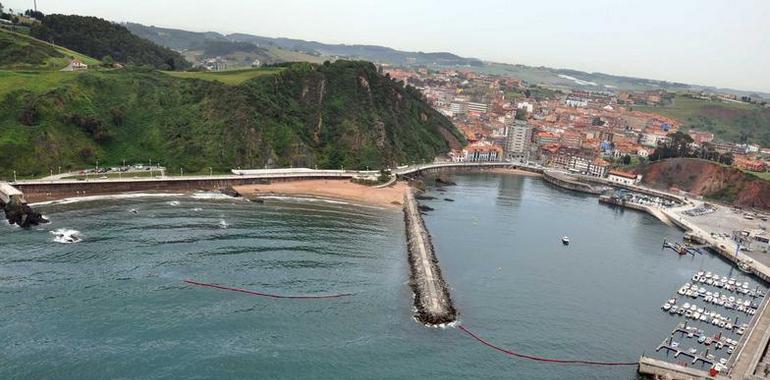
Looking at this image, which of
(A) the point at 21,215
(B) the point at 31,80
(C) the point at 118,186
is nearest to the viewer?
(A) the point at 21,215

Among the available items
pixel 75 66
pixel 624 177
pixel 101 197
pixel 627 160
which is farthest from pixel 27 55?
pixel 627 160

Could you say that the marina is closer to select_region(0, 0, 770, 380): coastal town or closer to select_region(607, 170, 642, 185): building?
select_region(0, 0, 770, 380): coastal town

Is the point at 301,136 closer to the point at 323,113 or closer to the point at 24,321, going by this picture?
the point at 323,113

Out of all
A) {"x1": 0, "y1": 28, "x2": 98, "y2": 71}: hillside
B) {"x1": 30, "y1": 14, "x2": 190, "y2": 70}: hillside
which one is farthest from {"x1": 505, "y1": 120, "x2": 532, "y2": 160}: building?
{"x1": 0, "y1": 28, "x2": 98, "y2": 71}: hillside

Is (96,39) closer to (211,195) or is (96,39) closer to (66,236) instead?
(211,195)

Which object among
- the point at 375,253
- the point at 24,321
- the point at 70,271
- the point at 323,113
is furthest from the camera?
the point at 323,113

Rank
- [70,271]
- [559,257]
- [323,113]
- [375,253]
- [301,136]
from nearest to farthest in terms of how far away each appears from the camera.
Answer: [70,271], [375,253], [559,257], [301,136], [323,113]

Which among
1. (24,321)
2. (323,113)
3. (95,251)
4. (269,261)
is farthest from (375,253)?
(323,113)
